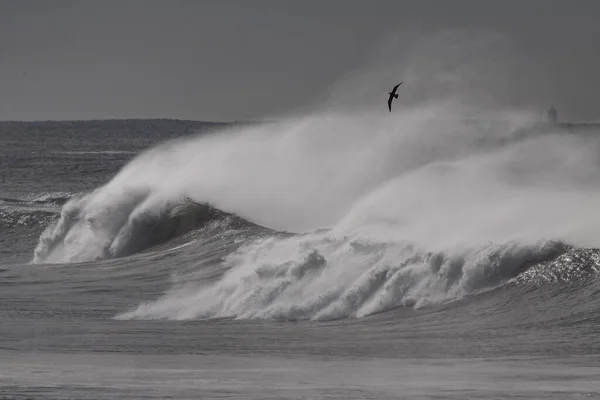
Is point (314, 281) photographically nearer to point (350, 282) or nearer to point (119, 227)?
point (350, 282)

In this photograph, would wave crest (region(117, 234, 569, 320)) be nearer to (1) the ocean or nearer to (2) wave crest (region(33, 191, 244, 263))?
(1) the ocean

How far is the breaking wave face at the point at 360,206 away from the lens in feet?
59.5

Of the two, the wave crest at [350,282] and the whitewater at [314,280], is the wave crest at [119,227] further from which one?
the wave crest at [350,282]

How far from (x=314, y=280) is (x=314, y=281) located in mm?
48

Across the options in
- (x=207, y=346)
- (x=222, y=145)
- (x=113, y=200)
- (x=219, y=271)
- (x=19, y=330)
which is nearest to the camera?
(x=207, y=346)

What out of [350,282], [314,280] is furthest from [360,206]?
[350,282]

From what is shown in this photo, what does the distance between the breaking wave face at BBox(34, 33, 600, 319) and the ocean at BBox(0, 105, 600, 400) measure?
0.05 metres

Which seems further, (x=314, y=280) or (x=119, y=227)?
(x=119, y=227)

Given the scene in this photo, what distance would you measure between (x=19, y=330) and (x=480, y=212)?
26.7 ft

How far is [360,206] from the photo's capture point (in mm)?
24141

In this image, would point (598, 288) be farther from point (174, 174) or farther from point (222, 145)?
point (222, 145)

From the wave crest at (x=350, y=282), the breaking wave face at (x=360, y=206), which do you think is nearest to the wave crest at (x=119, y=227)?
the breaking wave face at (x=360, y=206)

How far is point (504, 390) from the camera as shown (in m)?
11.5

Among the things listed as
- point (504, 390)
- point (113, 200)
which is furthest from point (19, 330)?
point (113, 200)
